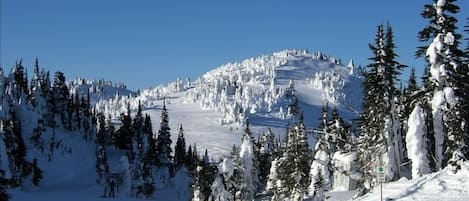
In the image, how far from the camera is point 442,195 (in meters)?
28.2

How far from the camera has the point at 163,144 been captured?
142 m

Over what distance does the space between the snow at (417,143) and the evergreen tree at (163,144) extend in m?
98.9

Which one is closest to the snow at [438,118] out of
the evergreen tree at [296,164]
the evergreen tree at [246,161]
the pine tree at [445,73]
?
the pine tree at [445,73]

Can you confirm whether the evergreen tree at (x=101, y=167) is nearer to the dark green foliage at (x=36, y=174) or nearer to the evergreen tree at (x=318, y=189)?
the dark green foliage at (x=36, y=174)

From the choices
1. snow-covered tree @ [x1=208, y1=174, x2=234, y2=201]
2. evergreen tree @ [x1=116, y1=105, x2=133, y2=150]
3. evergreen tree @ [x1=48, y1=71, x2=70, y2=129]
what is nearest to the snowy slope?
snow-covered tree @ [x1=208, y1=174, x2=234, y2=201]

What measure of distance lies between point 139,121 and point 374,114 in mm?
106336

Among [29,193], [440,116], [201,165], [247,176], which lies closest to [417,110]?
[440,116]

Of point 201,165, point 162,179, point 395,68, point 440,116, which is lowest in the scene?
point 162,179

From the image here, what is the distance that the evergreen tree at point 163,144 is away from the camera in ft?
452

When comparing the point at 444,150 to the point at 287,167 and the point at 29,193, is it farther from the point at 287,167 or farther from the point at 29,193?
the point at 29,193

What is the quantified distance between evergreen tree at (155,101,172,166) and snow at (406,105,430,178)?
9888cm

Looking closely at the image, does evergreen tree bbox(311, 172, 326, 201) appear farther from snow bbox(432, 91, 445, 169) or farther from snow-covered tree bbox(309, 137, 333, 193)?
snow bbox(432, 91, 445, 169)

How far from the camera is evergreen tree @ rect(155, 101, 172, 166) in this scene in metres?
138

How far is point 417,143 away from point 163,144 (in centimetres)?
10726
